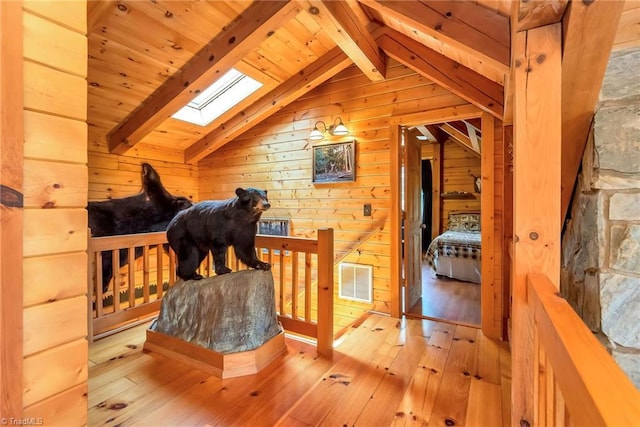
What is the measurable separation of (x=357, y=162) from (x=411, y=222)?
0.94m

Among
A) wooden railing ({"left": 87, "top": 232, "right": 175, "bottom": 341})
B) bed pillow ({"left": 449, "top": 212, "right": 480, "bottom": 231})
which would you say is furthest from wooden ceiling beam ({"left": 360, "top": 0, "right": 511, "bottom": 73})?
bed pillow ({"left": 449, "top": 212, "right": 480, "bottom": 231})

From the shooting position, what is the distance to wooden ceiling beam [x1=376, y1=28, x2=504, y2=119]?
226 centimetres

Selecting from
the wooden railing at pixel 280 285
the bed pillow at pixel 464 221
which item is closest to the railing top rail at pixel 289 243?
the wooden railing at pixel 280 285

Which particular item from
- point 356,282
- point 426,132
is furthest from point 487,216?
point 426,132

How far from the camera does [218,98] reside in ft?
11.7

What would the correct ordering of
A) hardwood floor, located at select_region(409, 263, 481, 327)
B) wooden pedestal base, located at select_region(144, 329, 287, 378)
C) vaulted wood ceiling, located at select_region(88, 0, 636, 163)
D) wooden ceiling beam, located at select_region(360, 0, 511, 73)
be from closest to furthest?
1. wooden ceiling beam, located at select_region(360, 0, 511, 73)
2. vaulted wood ceiling, located at select_region(88, 0, 636, 163)
3. wooden pedestal base, located at select_region(144, 329, 287, 378)
4. hardwood floor, located at select_region(409, 263, 481, 327)

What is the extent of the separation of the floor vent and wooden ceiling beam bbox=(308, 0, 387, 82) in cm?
217

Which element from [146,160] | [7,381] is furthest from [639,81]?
[146,160]

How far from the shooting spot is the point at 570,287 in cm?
148

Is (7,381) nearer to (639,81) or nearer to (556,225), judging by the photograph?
(556,225)

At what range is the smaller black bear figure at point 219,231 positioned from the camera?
1.91m

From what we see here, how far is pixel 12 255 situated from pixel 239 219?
1223mm

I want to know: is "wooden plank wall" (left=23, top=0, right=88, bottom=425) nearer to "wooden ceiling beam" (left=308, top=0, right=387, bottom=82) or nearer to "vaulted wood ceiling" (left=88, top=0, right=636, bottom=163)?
"vaulted wood ceiling" (left=88, top=0, right=636, bottom=163)

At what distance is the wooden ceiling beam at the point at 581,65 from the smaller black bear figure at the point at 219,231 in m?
1.65
